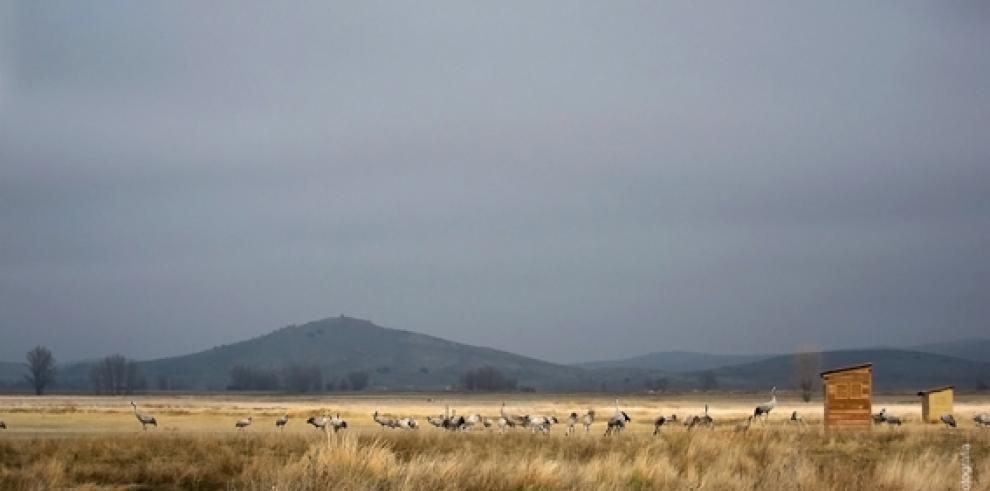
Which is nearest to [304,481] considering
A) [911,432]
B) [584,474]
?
[584,474]

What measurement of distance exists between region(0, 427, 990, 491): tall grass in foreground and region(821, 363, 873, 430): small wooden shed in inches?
→ 254

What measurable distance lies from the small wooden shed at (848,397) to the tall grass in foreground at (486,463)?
6.45 meters

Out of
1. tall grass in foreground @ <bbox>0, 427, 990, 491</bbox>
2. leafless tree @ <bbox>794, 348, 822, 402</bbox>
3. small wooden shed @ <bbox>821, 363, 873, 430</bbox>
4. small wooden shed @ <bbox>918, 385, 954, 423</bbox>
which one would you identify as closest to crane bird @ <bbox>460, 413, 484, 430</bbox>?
tall grass in foreground @ <bbox>0, 427, 990, 491</bbox>

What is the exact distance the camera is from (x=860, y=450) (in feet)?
93.5

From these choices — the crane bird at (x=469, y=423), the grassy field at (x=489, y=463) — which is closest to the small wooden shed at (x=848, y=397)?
the grassy field at (x=489, y=463)

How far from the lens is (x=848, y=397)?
38.4 meters

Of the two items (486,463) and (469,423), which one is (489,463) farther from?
(469,423)

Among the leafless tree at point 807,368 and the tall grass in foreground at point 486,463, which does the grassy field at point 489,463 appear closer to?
the tall grass in foreground at point 486,463

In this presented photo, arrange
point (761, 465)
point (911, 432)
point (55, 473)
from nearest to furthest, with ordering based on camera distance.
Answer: point (55, 473), point (761, 465), point (911, 432)

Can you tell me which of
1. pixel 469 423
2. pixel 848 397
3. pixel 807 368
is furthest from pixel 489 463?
pixel 807 368

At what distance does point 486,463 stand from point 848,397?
2389 centimetres

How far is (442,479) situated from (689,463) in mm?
6802

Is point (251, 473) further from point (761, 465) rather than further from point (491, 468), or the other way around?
point (761, 465)

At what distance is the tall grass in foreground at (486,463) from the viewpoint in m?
15.8
